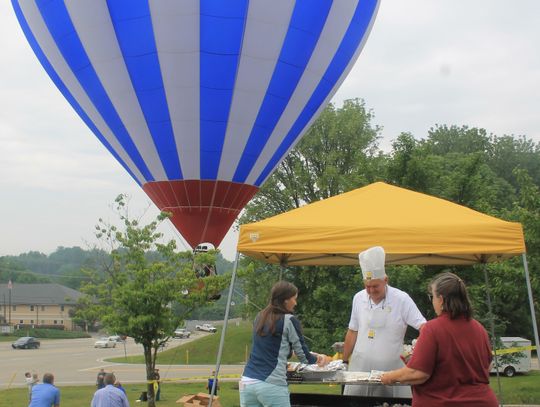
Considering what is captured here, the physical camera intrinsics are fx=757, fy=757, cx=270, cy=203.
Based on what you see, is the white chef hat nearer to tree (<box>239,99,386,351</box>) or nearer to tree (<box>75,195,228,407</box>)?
tree (<box>75,195,228,407</box>)

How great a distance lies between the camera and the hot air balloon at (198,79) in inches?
581

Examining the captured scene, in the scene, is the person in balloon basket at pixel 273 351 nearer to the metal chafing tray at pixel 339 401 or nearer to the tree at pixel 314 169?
the metal chafing tray at pixel 339 401

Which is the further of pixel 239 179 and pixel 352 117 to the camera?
pixel 352 117

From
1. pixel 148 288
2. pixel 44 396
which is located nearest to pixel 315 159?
pixel 148 288

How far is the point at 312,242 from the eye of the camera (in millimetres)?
6762

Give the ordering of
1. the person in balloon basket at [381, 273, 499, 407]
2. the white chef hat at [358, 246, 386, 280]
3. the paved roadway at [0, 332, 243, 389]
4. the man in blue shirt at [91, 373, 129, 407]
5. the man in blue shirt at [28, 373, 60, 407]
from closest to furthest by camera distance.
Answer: the person in balloon basket at [381, 273, 499, 407] → the white chef hat at [358, 246, 386, 280] → the man in blue shirt at [91, 373, 129, 407] → the man in blue shirt at [28, 373, 60, 407] → the paved roadway at [0, 332, 243, 389]

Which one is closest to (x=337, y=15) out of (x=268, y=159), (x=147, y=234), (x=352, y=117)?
(x=268, y=159)

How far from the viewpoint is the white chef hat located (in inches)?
225

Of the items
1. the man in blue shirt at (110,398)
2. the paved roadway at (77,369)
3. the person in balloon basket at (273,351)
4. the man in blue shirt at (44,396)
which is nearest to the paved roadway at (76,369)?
the paved roadway at (77,369)

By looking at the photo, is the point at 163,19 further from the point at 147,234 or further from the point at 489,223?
the point at 489,223

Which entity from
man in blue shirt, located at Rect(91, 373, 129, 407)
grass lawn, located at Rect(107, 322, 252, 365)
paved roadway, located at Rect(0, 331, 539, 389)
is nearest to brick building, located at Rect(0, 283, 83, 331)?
paved roadway, located at Rect(0, 331, 539, 389)

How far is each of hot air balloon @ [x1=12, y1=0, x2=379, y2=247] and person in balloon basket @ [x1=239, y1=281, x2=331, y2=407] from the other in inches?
408

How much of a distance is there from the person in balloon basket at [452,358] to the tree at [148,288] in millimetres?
14411

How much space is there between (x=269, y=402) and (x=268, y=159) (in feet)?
39.3
